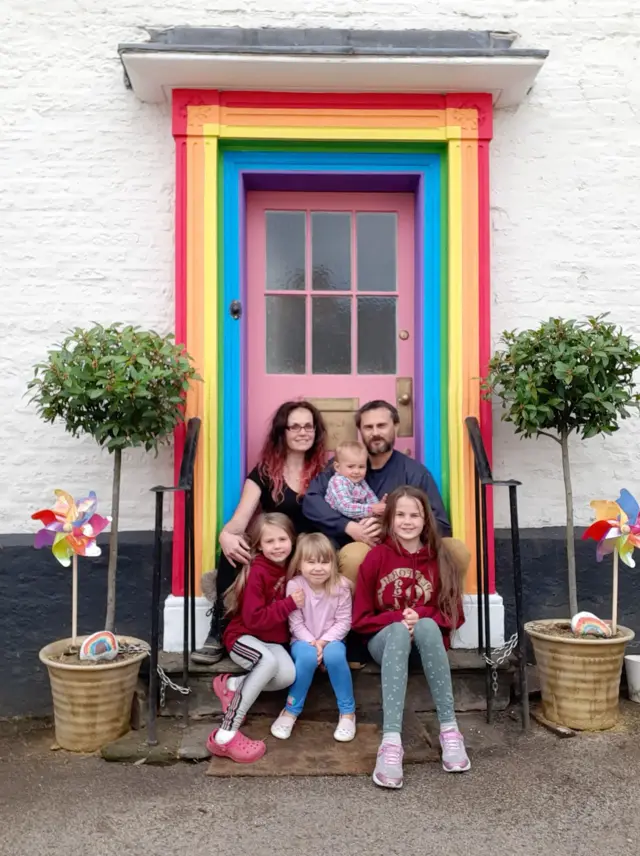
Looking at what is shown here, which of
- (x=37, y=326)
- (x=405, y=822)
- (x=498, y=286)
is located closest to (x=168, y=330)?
(x=37, y=326)

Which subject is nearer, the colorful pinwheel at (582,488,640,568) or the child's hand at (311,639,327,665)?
the child's hand at (311,639,327,665)

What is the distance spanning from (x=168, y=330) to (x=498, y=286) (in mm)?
1722

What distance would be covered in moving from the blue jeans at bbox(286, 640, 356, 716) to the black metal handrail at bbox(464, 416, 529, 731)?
2.14 ft

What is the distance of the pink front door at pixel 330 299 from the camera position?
440 cm

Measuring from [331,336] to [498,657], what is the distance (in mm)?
1870

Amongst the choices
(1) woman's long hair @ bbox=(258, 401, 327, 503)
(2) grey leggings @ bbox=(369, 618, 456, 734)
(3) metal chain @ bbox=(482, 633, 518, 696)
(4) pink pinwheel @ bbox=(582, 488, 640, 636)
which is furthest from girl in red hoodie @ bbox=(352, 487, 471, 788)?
(4) pink pinwheel @ bbox=(582, 488, 640, 636)

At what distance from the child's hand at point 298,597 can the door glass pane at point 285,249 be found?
1.74 m

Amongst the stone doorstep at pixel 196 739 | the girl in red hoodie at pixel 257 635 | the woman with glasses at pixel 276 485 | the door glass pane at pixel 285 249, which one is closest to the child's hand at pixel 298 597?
the girl in red hoodie at pixel 257 635

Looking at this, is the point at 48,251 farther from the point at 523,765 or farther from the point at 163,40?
the point at 523,765

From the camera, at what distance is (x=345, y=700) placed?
3.37 meters

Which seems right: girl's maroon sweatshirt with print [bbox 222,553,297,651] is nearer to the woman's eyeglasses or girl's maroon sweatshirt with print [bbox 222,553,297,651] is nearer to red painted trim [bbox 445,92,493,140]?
the woman's eyeglasses

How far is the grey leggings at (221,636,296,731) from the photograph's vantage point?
329 cm

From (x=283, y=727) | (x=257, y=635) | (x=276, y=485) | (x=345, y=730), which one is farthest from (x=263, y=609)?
(x=276, y=485)

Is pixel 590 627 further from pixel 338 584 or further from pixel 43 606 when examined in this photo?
pixel 43 606
